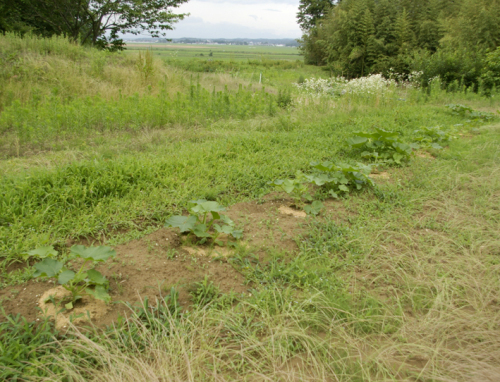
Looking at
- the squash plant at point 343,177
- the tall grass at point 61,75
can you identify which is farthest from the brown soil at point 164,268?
the tall grass at point 61,75

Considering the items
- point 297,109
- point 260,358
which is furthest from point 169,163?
Answer: point 297,109

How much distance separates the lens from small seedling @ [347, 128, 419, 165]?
14.3 ft

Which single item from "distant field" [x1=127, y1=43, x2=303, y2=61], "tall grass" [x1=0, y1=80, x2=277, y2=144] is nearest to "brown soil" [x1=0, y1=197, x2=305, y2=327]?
"tall grass" [x1=0, y1=80, x2=277, y2=144]

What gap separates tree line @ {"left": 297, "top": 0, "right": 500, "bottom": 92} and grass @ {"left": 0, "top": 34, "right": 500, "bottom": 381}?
9019 millimetres

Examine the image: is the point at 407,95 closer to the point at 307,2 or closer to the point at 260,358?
the point at 260,358

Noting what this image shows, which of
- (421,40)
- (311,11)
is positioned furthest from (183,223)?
(311,11)

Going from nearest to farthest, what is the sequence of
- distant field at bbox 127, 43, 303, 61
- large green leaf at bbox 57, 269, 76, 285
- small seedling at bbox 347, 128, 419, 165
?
large green leaf at bbox 57, 269, 76, 285 → small seedling at bbox 347, 128, 419, 165 → distant field at bbox 127, 43, 303, 61

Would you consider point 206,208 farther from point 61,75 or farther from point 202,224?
point 61,75

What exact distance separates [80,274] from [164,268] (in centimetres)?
54

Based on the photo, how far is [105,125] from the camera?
17.3 ft

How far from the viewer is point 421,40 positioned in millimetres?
17328

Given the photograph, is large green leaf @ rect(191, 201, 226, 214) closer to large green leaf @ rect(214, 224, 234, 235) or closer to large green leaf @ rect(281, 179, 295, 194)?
large green leaf @ rect(214, 224, 234, 235)

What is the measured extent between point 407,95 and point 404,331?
376 inches

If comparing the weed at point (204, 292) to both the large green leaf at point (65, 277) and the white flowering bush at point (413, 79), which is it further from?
the white flowering bush at point (413, 79)
